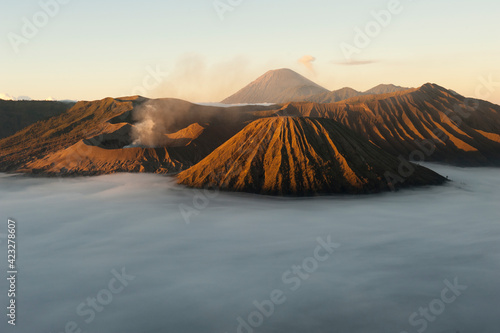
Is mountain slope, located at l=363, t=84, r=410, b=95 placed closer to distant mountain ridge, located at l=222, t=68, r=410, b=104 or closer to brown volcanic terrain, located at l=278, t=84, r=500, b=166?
distant mountain ridge, located at l=222, t=68, r=410, b=104

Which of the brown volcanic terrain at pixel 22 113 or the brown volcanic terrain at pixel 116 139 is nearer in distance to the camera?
the brown volcanic terrain at pixel 116 139

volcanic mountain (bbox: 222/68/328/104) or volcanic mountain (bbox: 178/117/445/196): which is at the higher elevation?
volcanic mountain (bbox: 222/68/328/104)

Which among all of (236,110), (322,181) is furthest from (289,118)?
(236,110)

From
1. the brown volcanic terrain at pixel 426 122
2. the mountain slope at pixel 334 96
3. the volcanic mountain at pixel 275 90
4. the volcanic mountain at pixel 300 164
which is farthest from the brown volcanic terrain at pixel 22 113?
the mountain slope at pixel 334 96

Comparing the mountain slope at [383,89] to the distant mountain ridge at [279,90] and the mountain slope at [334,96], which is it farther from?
the mountain slope at [334,96]

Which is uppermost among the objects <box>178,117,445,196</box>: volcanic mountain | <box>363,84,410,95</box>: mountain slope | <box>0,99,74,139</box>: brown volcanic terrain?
<box>363,84,410,95</box>: mountain slope

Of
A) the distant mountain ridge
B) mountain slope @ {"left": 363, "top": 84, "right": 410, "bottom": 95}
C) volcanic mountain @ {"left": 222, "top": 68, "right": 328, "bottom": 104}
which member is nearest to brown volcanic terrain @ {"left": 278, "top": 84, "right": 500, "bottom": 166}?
the distant mountain ridge
